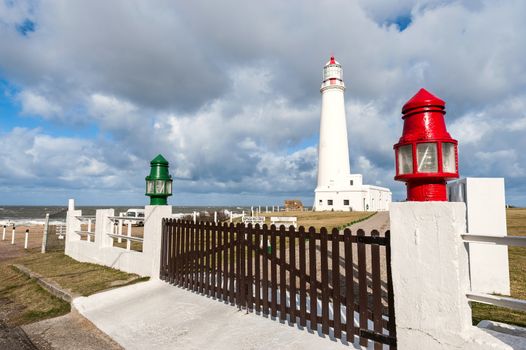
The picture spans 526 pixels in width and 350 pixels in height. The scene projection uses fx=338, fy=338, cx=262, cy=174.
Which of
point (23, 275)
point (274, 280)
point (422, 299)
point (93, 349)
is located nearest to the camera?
point (422, 299)

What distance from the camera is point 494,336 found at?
3.12 meters

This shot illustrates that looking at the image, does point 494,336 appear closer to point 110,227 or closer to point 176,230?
point 176,230

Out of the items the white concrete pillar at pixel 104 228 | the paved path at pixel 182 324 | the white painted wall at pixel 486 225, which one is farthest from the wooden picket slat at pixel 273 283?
the white concrete pillar at pixel 104 228

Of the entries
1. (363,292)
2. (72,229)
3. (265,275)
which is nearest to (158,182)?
Result: (265,275)

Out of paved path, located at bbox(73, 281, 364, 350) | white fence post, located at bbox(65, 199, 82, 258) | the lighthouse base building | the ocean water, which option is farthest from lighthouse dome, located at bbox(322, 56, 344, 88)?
paved path, located at bbox(73, 281, 364, 350)

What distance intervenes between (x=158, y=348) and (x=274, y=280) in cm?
184

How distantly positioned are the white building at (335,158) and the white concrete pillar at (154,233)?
128ft

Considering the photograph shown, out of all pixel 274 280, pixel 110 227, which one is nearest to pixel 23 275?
pixel 110 227

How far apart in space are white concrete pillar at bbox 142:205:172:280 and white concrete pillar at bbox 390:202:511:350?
18.6ft

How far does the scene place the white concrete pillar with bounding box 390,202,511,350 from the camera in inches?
124

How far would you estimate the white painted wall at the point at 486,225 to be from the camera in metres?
5.75

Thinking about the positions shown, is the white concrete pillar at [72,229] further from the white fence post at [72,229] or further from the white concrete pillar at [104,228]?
the white concrete pillar at [104,228]

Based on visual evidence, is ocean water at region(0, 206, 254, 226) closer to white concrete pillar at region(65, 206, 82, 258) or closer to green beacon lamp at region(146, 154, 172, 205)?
white concrete pillar at region(65, 206, 82, 258)

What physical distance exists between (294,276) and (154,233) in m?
4.28
